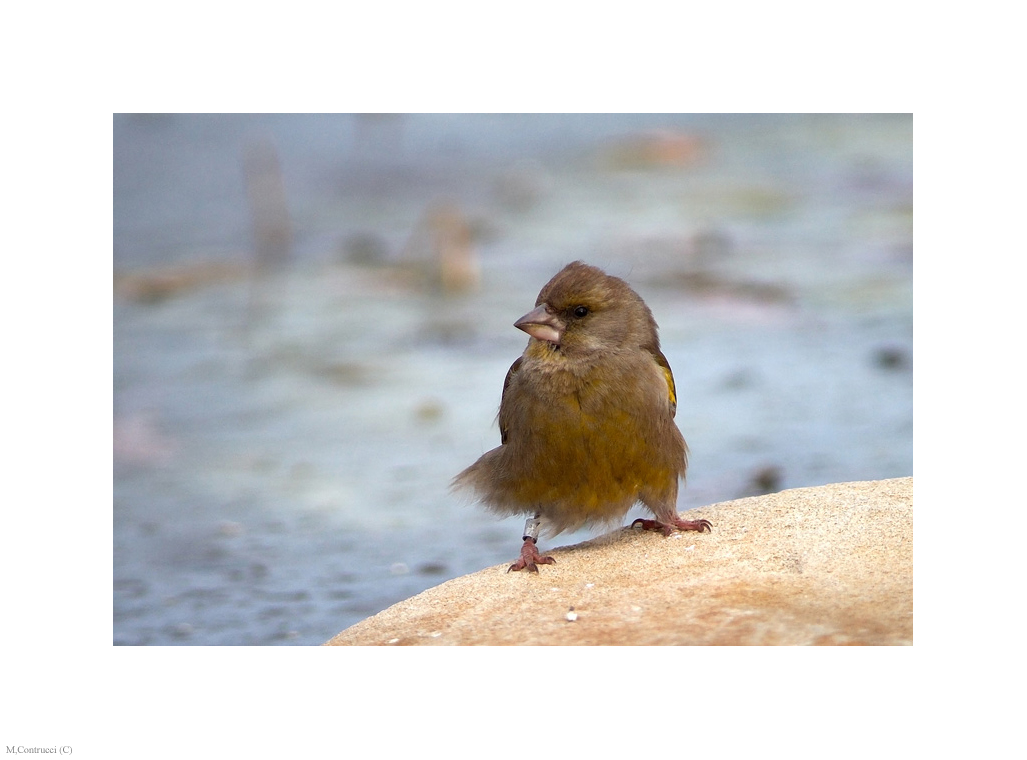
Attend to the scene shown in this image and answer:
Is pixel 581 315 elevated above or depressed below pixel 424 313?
below

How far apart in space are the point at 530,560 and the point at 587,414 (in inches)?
27.7

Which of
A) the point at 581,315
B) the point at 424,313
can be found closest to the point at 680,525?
the point at 581,315

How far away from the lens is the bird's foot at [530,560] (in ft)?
17.5

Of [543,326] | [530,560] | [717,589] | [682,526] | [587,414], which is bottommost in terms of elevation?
[717,589]

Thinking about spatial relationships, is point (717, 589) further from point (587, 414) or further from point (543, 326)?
point (543, 326)

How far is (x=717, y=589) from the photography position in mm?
4879

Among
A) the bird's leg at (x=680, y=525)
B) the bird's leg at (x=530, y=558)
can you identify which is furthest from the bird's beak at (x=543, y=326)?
the bird's leg at (x=680, y=525)

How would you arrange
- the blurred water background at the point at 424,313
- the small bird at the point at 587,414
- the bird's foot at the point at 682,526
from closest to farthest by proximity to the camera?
1. the small bird at the point at 587,414
2. the bird's foot at the point at 682,526
3. the blurred water background at the point at 424,313

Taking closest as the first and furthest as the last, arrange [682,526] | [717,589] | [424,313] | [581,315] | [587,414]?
[717,589]
[587,414]
[581,315]
[682,526]
[424,313]

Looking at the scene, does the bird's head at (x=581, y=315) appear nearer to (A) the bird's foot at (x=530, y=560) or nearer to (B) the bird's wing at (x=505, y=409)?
(B) the bird's wing at (x=505, y=409)

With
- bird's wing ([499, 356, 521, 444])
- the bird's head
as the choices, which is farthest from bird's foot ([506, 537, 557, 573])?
the bird's head

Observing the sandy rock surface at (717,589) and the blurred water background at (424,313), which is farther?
the blurred water background at (424,313)

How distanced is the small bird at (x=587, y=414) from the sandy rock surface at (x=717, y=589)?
8.0 inches

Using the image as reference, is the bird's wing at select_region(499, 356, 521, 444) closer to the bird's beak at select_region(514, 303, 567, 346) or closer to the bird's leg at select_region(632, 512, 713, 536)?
the bird's beak at select_region(514, 303, 567, 346)
